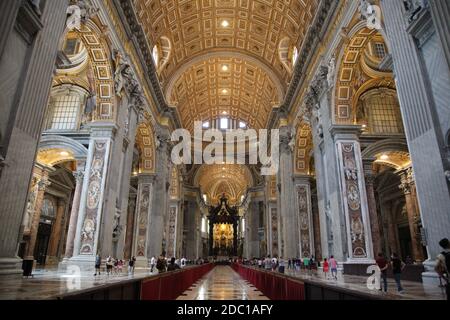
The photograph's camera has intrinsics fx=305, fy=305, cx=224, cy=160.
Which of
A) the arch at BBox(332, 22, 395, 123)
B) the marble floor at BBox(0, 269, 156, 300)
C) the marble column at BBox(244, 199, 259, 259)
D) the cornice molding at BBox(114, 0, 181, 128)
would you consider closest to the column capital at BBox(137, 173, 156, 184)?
the cornice molding at BBox(114, 0, 181, 128)

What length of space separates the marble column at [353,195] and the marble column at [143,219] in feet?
36.6

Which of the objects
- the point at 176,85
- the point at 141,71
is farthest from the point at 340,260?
the point at 176,85

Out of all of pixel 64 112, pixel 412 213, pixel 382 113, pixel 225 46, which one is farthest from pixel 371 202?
pixel 64 112

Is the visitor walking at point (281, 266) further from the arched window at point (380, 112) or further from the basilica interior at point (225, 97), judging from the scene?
the arched window at point (380, 112)

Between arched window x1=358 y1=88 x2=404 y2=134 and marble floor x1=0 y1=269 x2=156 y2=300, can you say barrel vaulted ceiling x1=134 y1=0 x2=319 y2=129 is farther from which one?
marble floor x1=0 y1=269 x2=156 y2=300

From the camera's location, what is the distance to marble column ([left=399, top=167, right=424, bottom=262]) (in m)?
16.5

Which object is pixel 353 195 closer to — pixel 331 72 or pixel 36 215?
pixel 331 72

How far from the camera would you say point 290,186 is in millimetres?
18891

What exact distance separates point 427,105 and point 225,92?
76.3 ft

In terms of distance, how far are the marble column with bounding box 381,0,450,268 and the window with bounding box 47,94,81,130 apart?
1453 cm

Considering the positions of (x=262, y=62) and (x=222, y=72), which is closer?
(x=262, y=62)

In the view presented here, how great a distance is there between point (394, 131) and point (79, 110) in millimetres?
16106

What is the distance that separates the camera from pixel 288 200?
18.8 m
